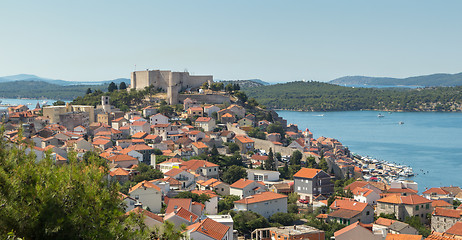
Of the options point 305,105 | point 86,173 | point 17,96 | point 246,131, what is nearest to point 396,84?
point 305,105

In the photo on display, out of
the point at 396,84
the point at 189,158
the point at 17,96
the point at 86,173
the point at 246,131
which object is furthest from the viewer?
the point at 396,84

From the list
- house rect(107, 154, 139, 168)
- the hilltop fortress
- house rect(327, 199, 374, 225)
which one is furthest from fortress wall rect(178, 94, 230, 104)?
house rect(327, 199, 374, 225)

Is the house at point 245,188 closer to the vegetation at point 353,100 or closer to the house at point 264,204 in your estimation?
the house at point 264,204

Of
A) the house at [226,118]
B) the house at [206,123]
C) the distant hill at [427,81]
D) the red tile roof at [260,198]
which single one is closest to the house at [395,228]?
the red tile roof at [260,198]

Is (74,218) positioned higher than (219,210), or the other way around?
(74,218)

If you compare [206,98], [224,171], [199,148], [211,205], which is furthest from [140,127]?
[211,205]

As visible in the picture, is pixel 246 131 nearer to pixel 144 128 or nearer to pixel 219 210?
pixel 144 128
